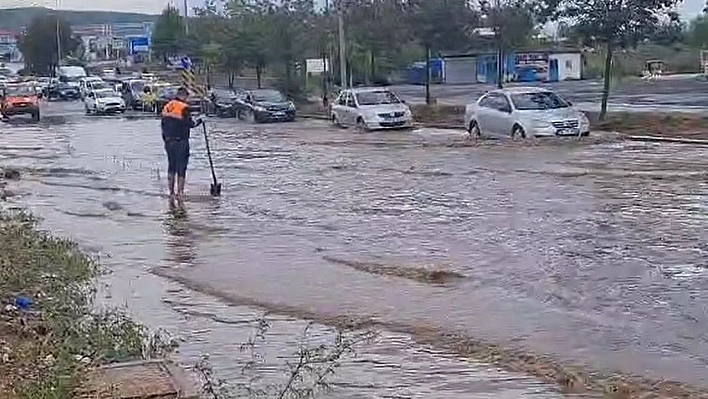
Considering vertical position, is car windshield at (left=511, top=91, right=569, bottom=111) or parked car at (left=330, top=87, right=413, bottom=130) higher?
car windshield at (left=511, top=91, right=569, bottom=111)

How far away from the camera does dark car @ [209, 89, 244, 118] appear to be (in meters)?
53.2

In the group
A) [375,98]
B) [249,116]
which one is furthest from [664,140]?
[249,116]

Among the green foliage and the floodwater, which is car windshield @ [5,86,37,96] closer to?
the floodwater

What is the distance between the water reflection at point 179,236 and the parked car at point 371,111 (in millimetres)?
19098

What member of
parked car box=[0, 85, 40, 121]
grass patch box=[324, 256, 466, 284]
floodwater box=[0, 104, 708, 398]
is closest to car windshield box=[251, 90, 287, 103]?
parked car box=[0, 85, 40, 121]

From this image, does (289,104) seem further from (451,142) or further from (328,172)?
(328,172)

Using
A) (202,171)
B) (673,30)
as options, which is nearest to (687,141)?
(673,30)

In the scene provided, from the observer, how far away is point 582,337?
9641 millimetres

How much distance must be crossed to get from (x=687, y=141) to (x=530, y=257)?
17.2 metres

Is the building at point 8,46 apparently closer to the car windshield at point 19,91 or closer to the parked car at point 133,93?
the parked car at point 133,93

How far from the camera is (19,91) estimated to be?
59844 millimetres

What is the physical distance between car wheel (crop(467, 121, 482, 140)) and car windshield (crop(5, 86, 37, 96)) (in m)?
31.2

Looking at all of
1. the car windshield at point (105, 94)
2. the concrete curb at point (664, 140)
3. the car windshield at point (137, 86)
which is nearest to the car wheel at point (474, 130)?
the concrete curb at point (664, 140)

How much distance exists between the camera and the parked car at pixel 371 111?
3900 cm
